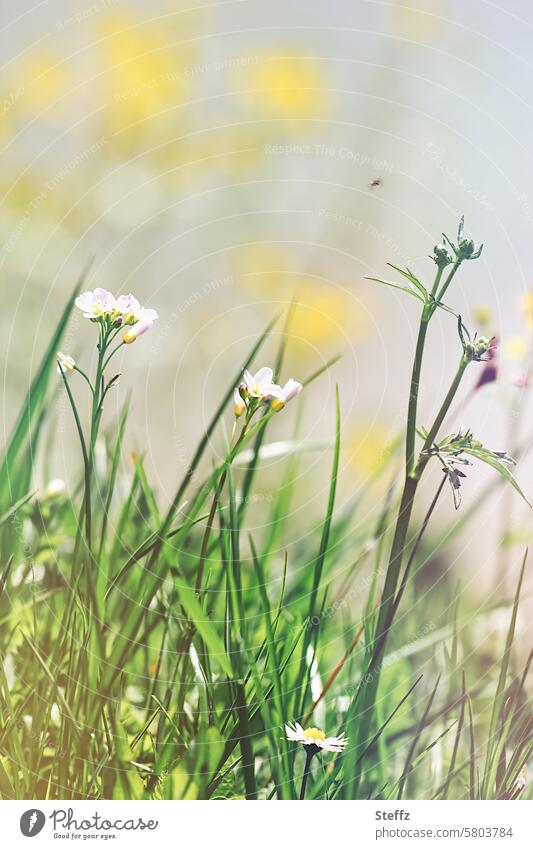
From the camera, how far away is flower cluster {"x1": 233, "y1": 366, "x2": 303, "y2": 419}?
0.51m

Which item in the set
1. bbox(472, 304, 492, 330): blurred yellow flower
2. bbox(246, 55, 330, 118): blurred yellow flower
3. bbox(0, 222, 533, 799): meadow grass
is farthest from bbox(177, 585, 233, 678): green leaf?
bbox(246, 55, 330, 118): blurred yellow flower

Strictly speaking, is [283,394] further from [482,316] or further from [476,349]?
[482,316]

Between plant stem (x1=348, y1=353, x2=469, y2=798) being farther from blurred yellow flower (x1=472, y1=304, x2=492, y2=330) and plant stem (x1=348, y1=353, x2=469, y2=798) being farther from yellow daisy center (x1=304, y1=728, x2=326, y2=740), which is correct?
blurred yellow flower (x1=472, y1=304, x2=492, y2=330)

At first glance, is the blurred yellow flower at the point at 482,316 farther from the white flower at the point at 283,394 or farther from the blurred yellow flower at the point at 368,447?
the white flower at the point at 283,394

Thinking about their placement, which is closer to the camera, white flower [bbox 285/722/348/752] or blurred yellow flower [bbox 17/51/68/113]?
white flower [bbox 285/722/348/752]

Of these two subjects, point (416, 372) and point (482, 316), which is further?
point (482, 316)

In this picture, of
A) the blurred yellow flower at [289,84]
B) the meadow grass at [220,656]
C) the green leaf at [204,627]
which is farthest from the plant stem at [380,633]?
the blurred yellow flower at [289,84]

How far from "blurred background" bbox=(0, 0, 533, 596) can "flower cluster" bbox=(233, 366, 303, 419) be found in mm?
172

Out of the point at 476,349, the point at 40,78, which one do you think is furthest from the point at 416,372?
the point at 40,78

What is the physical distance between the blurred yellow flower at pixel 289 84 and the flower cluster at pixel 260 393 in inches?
12.8

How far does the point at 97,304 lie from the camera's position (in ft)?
1.69

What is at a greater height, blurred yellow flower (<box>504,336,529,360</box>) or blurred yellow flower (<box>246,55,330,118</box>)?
blurred yellow flower (<box>246,55,330,118</box>)

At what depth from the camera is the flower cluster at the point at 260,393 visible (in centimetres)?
51

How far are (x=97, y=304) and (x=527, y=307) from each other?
0.41 metres
